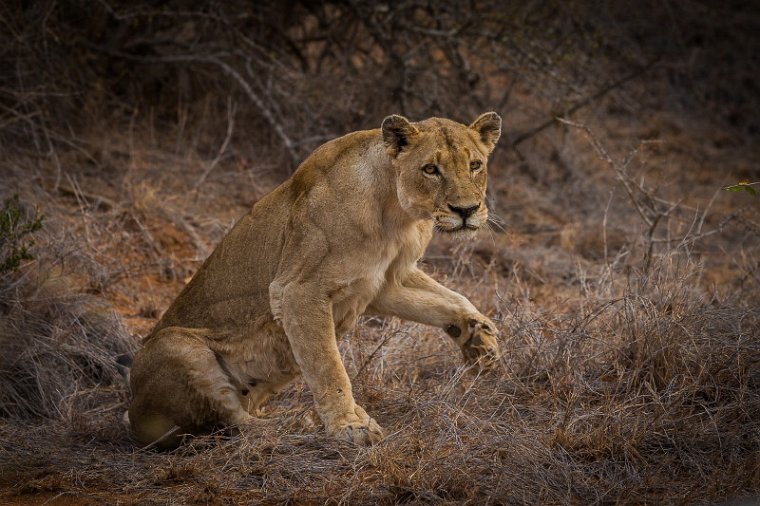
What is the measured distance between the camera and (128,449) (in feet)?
17.5

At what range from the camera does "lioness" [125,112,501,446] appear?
489 centimetres

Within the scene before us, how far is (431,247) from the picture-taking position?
28.4ft

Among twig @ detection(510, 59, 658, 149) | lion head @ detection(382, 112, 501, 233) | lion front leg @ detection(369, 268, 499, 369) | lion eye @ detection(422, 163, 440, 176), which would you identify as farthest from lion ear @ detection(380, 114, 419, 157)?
twig @ detection(510, 59, 658, 149)

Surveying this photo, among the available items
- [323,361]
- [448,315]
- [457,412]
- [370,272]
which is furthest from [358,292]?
[457,412]

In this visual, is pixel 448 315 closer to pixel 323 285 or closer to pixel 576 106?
pixel 323 285

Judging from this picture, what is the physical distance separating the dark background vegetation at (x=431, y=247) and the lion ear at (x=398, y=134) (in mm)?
1271

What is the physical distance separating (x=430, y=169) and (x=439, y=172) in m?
0.05

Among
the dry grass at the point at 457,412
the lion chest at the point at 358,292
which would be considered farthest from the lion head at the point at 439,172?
the dry grass at the point at 457,412

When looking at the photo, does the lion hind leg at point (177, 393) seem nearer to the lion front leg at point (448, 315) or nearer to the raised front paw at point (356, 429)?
the raised front paw at point (356, 429)

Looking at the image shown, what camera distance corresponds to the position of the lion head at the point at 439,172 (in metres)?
4.74

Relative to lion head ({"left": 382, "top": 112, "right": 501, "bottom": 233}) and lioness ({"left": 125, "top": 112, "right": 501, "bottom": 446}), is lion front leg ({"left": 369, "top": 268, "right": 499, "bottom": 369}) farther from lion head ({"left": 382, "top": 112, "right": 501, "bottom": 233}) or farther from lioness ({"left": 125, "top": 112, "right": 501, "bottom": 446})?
lion head ({"left": 382, "top": 112, "right": 501, "bottom": 233})

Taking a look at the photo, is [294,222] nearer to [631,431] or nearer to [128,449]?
[128,449]

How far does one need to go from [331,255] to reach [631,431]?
1.67 metres

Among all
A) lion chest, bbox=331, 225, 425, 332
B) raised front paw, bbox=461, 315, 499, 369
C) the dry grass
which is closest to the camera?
the dry grass
